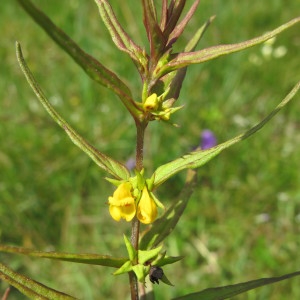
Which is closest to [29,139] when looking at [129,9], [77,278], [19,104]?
[19,104]

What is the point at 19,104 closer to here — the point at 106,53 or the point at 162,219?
the point at 106,53

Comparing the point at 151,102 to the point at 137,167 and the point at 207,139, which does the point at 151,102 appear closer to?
the point at 137,167

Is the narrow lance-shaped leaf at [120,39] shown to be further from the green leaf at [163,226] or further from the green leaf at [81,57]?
the green leaf at [163,226]

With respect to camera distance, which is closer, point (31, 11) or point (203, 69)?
point (31, 11)

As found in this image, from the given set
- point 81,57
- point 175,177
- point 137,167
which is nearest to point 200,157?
point 137,167

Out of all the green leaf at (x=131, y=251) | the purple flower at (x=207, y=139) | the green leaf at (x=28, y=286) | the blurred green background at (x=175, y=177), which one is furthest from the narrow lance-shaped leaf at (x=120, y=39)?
the purple flower at (x=207, y=139)

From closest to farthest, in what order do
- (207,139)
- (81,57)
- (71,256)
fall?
(81,57) < (71,256) < (207,139)
